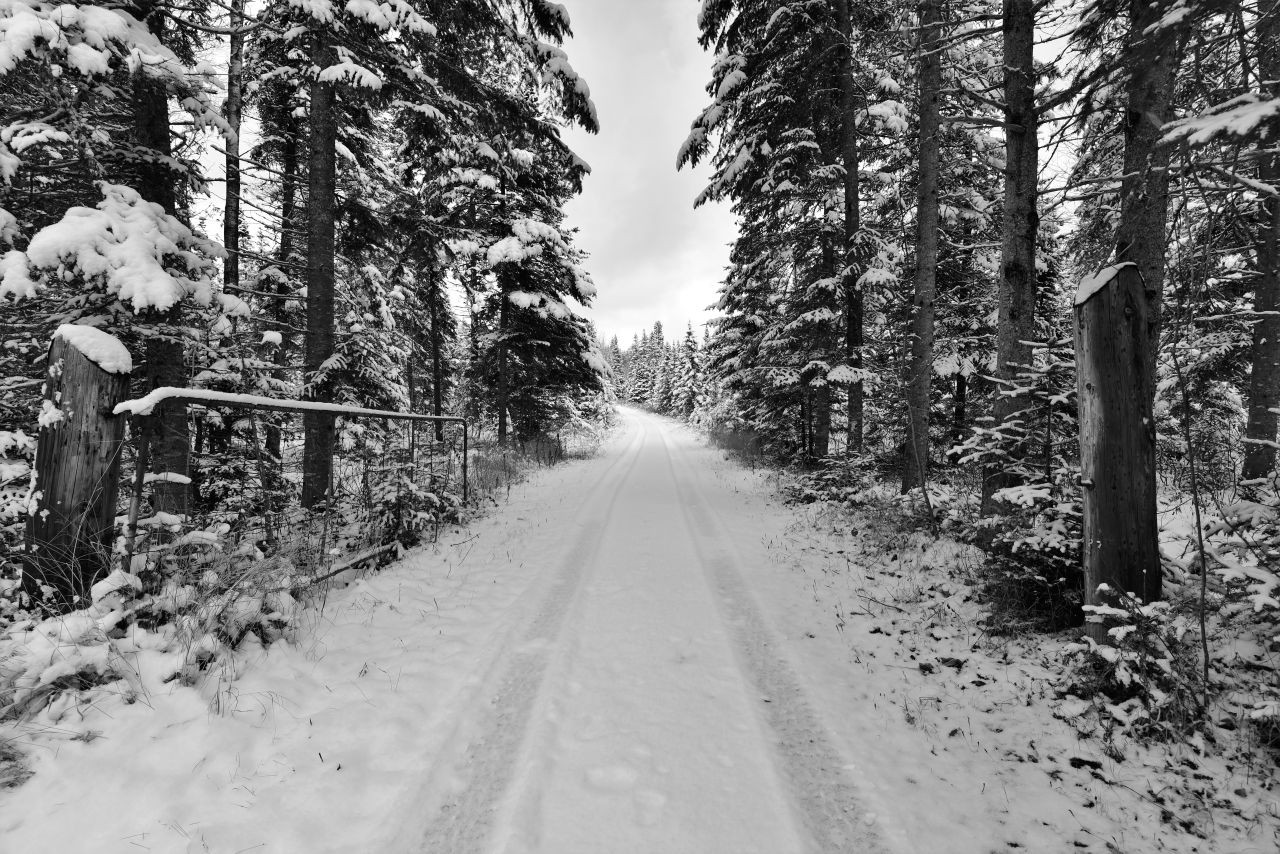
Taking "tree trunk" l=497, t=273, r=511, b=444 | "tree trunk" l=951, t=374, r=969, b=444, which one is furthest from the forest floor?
"tree trunk" l=497, t=273, r=511, b=444

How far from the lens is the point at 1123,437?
3188mm

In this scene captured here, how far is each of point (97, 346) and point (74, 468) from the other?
2.62 ft

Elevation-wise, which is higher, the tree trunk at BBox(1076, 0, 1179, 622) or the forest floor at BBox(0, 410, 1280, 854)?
the tree trunk at BBox(1076, 0, 1179, 622)

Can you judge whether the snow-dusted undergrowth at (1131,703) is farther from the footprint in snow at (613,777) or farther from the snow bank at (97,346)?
the snow bank at (97,346)

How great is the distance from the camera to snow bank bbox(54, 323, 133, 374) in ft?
10.1

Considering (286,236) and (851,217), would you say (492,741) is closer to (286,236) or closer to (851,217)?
(851,217)

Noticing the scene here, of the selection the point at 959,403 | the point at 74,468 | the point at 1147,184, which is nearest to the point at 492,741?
the point at 74,468

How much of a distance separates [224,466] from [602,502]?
6106 millimetres

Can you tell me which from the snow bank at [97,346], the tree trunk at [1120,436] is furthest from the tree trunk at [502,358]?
the tree trunk at [1120,436]

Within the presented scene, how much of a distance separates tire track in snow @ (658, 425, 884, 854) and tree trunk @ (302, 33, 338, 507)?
5.51 m

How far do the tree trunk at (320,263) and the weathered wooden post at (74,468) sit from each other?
3.33m

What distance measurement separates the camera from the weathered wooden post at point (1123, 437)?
318 centimetres

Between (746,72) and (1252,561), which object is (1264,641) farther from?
(746,72)

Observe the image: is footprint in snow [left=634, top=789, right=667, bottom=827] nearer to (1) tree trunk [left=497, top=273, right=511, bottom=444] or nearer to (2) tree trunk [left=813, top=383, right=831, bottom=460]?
(2) tree trunk [left=813, top=383, right=831, bottom=460]
